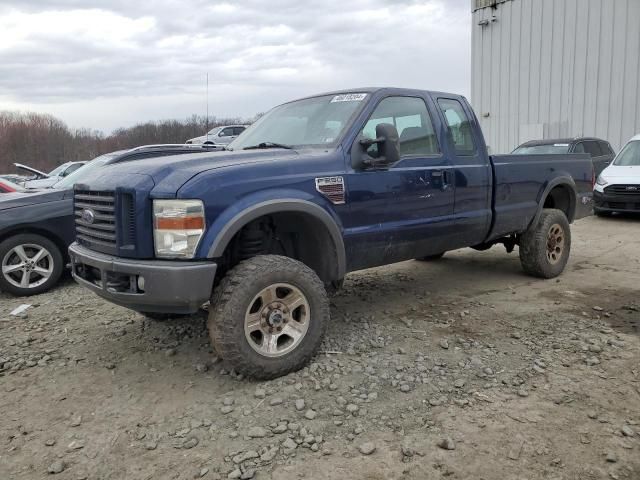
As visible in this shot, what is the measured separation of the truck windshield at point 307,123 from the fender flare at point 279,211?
2.13 ft

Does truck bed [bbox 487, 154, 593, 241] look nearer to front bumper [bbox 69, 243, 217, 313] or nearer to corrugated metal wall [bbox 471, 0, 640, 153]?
front bumper [bbox 69, 243, 217, 313]

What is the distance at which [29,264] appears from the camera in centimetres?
588

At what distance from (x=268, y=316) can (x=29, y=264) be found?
12.3ft

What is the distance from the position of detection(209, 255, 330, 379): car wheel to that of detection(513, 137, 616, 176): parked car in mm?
9880

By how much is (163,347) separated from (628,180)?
33.2 feet

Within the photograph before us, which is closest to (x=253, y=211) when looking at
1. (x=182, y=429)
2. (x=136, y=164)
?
(x=136, y=164)

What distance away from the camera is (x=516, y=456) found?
262cm

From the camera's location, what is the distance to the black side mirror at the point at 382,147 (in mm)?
3867

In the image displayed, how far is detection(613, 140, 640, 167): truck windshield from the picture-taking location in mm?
11305

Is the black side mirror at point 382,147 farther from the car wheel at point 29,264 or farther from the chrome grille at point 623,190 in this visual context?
the chrome grille at point 623,190

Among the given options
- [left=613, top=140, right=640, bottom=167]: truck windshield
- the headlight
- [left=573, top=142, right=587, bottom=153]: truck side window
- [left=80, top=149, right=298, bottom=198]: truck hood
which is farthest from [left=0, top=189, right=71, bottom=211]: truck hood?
[left=613, top=140, right=640, bottom=167]: truck windshield

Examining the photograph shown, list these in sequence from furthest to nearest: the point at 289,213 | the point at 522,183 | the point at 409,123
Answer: the point at 522,183, the point at 409,123, the point at 289,213

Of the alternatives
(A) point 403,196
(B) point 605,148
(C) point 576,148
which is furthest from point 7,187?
(B) point 605,148

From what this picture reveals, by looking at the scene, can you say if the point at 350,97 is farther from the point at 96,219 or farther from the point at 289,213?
the point at 96,219
